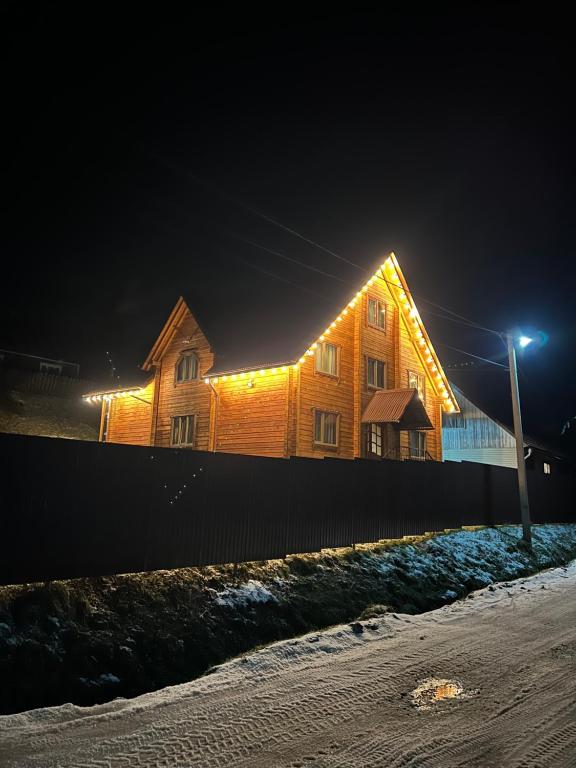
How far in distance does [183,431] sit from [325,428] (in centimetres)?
644

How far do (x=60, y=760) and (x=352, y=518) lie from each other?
346 inches

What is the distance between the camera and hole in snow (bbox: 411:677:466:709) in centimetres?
513

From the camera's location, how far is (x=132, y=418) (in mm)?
24953

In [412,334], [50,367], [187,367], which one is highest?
[50,367]

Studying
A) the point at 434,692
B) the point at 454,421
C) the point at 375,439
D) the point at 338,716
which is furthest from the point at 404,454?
the point at 338,716

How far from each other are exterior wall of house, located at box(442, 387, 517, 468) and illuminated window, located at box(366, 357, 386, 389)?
16.0 meters

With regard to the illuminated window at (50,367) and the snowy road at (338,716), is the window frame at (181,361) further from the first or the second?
the illuminated window at (50,367)

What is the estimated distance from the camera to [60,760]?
13.3ft

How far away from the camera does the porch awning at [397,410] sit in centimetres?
2091

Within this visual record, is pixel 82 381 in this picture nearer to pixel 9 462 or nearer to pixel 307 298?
pixel 307 298

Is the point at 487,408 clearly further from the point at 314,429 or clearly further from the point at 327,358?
the point at 314,429

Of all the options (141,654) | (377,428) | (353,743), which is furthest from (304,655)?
(377,428)

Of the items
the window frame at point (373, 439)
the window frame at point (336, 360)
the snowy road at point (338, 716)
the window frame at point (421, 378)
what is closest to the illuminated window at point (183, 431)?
the window frame at point (336, 360)

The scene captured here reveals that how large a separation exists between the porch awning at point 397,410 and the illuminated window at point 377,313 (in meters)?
3.25
